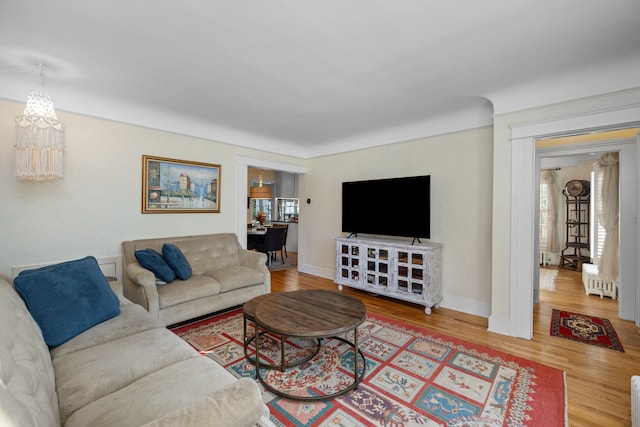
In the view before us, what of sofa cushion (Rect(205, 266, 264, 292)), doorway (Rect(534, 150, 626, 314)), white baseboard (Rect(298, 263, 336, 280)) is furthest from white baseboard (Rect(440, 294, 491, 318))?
doorway (Rect(534, 150, 626, 314))

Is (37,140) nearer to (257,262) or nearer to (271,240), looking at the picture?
(257,262)

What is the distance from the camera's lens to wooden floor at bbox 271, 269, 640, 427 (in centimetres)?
184

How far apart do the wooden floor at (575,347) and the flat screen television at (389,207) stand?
99 cm

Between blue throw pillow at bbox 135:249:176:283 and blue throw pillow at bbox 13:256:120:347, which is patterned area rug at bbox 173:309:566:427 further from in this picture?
blue throw pillow at bbox 13:256:120:347

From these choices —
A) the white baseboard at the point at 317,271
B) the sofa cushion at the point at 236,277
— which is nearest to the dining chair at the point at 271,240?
the white baseboard at the point at 317,271

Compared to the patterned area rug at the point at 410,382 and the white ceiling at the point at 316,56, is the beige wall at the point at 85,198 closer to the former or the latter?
the white ceiling at the point at 316,56

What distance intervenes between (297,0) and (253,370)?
2568 millimetres

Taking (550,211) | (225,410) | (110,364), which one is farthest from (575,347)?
(550,211)

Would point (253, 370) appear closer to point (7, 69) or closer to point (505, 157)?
point (505, 157)

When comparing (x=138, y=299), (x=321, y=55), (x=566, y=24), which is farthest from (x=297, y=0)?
(x=138, y=299)

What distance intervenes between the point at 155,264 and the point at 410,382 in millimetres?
2677

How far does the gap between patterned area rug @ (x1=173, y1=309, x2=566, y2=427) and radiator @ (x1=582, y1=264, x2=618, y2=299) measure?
9.08 feet

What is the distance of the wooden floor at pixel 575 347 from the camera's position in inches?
72.4

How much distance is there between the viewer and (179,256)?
3.23m
